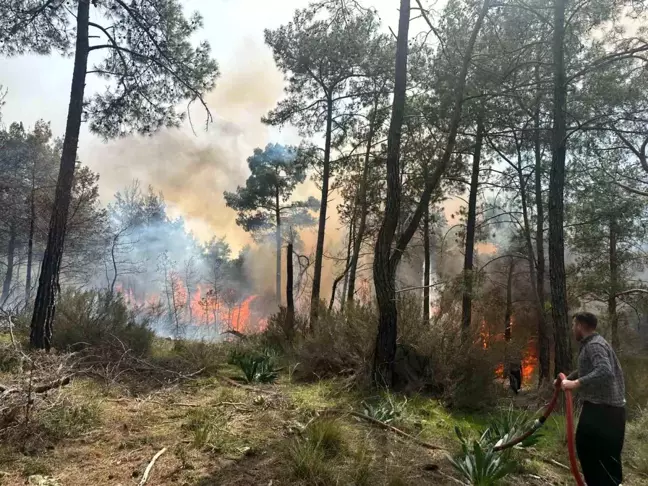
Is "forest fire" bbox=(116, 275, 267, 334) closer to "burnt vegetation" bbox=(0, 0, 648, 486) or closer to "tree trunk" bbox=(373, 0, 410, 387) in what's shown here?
"burnt vegetation" bbox=(0, 0, 648, 486)

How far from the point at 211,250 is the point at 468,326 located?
37.4m

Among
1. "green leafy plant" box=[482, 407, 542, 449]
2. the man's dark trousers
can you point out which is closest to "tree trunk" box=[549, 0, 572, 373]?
"green leafy plant" box=[482, 407, 542, 449]

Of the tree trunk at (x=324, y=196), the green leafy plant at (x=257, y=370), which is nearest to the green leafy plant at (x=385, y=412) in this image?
the green leafy plant at (x=257, y=370)

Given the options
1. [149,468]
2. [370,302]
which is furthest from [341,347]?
[149,468]

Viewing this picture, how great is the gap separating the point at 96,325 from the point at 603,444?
9.07 meters

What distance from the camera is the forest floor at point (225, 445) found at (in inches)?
144

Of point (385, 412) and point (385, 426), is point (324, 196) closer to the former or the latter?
point (385, 412)

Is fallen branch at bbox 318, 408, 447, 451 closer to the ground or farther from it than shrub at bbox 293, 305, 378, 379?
closer to the ground

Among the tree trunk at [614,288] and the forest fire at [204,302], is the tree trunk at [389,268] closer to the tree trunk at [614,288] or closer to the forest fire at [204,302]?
the tree trunk at [614,288]

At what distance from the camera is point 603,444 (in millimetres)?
3695

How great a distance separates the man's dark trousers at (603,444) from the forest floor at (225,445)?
0.54m

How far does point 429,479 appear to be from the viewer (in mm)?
3908

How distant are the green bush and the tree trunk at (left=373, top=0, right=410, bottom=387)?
4.64m

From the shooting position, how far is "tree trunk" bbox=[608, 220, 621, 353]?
11.8 metres
